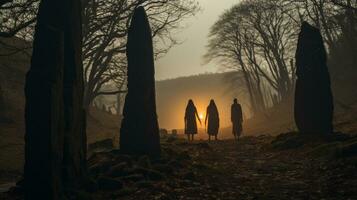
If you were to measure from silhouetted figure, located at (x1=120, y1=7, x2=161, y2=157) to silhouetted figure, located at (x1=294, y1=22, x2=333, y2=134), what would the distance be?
6.71 metres

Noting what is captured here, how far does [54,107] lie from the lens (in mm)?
7672

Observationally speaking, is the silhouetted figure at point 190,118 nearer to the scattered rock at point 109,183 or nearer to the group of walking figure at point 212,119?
the group of walking figure at point 212,119

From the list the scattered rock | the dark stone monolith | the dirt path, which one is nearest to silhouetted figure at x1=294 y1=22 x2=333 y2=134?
the dirt path

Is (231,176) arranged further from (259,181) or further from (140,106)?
(140,106)

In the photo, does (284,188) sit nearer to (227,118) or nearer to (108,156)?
(108,156)

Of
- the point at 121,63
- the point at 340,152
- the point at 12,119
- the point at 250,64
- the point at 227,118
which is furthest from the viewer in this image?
the point at 227,118

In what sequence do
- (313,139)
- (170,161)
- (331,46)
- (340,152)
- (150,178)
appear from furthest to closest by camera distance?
(331,46)
(313,139)
(170,161)
(340,152)
(150,178)

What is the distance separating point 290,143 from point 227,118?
7621cm

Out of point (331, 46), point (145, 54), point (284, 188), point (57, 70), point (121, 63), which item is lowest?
point (284, 188)

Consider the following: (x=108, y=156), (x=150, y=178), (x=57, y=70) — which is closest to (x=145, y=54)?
(x=108, y=156)

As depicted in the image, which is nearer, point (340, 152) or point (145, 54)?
point (340, 152)

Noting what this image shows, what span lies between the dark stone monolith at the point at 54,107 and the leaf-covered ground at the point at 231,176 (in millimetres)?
1007

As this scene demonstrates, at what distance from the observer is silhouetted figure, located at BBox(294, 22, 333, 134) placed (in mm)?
16009

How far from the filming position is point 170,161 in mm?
12125
